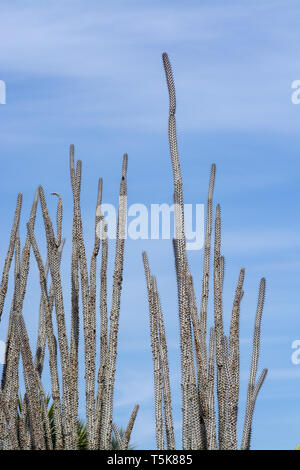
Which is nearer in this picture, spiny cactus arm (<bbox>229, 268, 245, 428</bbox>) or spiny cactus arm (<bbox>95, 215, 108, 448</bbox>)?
spiny cactus arm (<bbox>229, 268, 245, 428</bbox>)

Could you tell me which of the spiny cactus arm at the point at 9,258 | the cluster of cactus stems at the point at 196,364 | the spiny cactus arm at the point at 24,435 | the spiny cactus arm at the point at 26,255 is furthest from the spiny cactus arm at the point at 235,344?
the spiny cactus arm at the point at 9,258

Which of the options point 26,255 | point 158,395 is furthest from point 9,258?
point 158,395

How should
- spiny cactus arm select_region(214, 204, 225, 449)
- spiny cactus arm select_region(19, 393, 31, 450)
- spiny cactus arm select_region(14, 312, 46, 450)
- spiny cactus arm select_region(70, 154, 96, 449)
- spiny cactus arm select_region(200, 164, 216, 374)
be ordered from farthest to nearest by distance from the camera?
spiny cactus arm select_region(19, 393, 31, 450) → spiny cactus arm select_region(14, 312, 46, 450) → spiny cactus arm select_region(70, 154, 96, 449) → spiny cactus arm select_region(200, 164, 216, 374) → spiny cactus arm select_region(214, 204, 225, 449)

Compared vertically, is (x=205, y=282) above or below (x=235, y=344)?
above

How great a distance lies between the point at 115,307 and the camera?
7766 millimetres

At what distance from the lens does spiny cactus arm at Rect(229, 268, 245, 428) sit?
754cm

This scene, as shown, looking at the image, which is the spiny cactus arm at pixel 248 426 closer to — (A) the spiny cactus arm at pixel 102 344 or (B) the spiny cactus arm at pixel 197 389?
(B) the spiny cactus arm at pixel 197 389

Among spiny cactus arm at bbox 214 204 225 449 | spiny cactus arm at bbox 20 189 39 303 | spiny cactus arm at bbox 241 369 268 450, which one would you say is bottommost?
spiny cactus arm at bbox 241 369 268 450

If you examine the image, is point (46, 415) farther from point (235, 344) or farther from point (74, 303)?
point (235, 344)

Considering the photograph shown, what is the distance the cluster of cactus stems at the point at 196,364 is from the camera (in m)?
7.17

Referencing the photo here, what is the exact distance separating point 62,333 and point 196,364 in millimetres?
1495

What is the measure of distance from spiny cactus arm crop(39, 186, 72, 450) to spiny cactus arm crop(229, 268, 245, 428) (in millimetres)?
1678

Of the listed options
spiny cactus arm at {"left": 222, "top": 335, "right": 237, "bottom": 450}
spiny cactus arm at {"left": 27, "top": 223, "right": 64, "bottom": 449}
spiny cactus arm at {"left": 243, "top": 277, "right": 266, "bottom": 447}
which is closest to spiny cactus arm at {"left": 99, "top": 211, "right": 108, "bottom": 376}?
spiny cactus arm at {"left": 27, "top": 223, "right": 64, "bottom": 449}

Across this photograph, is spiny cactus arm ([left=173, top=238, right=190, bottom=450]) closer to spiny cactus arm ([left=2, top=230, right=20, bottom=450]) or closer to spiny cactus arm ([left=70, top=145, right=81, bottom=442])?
spiny cactus arm ([left=70, top=145, right=81, bottom=442])
